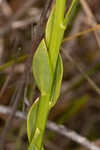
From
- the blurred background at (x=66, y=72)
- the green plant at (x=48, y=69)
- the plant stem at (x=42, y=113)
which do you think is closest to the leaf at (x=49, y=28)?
the green plant at (x=48, y=69)

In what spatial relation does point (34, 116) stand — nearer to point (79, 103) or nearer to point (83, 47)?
point (79, 103)

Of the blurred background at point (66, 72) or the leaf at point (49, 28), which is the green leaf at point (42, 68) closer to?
the leaf at point (49, 28)

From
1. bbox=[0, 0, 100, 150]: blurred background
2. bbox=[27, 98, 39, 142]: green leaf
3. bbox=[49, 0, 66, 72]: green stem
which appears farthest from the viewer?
bbox=[0, 0, 100, 150]: blurred background

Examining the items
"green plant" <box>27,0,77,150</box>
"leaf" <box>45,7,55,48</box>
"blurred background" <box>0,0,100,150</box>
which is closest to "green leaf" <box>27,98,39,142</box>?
"green plant" <box>27,0,77,150</box>

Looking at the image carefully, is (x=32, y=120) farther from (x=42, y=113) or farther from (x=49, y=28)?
(x=49, y=28)

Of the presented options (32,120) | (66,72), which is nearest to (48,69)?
(32,120)

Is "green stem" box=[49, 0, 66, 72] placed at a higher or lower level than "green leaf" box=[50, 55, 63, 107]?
higher

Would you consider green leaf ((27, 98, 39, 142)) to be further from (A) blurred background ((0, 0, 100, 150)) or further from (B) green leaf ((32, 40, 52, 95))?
(A) blurred background ((0, 0, 100, 150))
